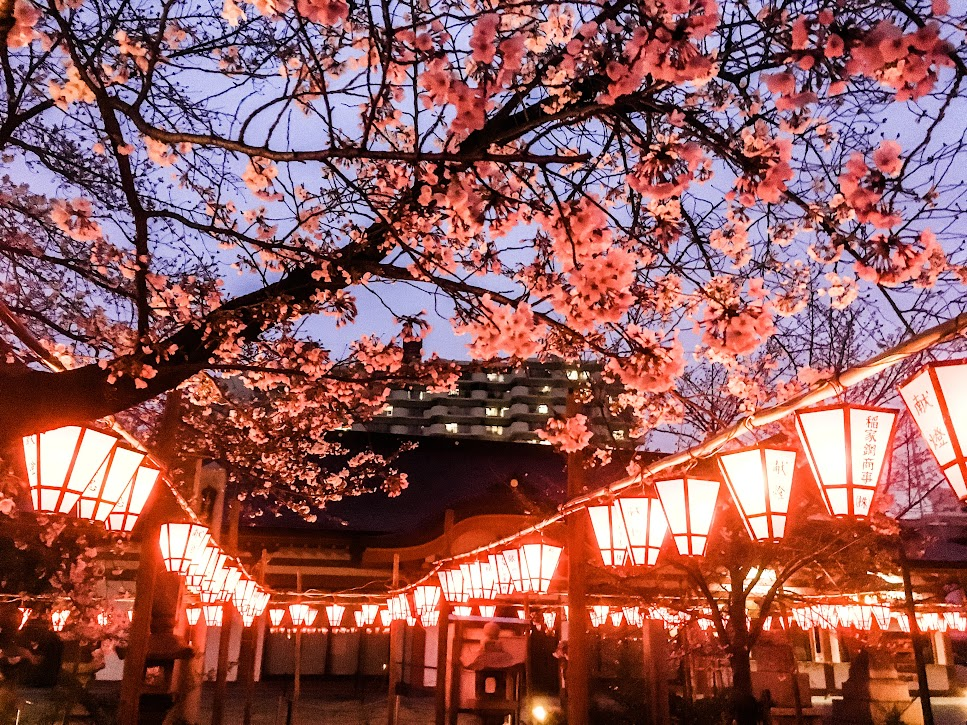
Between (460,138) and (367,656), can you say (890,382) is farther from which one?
(367,656)

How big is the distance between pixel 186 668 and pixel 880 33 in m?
16.4

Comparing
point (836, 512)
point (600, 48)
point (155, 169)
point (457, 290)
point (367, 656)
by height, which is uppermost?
point (155, 169)

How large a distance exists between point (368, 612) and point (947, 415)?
73.9 ft

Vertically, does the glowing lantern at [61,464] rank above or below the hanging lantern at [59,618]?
above

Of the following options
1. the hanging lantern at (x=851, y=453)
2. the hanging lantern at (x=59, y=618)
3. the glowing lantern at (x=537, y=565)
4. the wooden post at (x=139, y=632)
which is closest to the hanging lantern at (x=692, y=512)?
the hanging lantern at (x=851, y=453)

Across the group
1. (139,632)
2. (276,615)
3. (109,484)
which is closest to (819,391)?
(109,484)

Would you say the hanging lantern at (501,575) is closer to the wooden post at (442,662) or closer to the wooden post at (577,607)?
the wooden post at (442,662)

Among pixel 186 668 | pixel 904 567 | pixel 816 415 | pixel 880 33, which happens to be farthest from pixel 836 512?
pixel 186 668

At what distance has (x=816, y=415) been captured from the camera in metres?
5.31

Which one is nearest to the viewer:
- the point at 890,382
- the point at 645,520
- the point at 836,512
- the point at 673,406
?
the point at 836,512

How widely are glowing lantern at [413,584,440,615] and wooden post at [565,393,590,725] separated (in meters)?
9.44

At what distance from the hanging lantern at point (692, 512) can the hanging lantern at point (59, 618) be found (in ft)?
48.6

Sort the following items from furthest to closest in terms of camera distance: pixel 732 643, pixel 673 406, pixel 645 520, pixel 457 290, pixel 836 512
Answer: pixel 673 406 → pixel 732 643 → pixel 645 520 → pixel 457 290 → pixel 836 512

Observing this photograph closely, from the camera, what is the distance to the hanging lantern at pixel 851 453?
5.18 m
